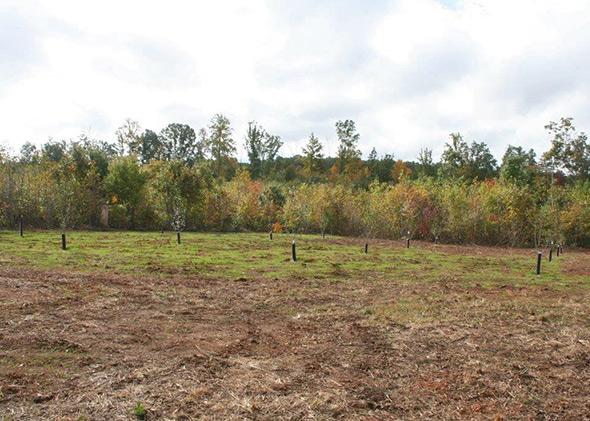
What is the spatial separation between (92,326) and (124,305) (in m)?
1.88

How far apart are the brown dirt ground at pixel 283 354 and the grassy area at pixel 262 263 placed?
318 centimetres

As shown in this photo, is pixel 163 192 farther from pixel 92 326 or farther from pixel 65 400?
pixel 65 400

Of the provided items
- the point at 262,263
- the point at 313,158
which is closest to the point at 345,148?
the point at 313,158

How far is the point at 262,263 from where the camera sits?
18719 mm

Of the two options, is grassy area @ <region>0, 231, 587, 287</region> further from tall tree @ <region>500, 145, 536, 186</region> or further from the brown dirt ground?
tall tree @ <region>500, 145, 536, 186</region>

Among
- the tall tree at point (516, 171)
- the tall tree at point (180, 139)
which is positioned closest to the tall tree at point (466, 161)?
the tall tree at point (516, 171)

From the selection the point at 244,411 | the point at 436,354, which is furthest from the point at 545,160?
the point at 244,411

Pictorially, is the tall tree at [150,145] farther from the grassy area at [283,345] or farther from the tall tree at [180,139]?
the grassy area at [283,345]

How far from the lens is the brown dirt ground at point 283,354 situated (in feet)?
19.1

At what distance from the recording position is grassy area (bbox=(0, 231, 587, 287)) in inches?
640

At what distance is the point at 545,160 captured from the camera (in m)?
48.4

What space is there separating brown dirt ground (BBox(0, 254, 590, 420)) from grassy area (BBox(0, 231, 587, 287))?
3.18m

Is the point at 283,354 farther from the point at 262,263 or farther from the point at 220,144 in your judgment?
the point at 220,144

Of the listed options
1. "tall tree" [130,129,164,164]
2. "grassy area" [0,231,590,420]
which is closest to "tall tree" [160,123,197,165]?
"tall tree" [130,129,164,164]
